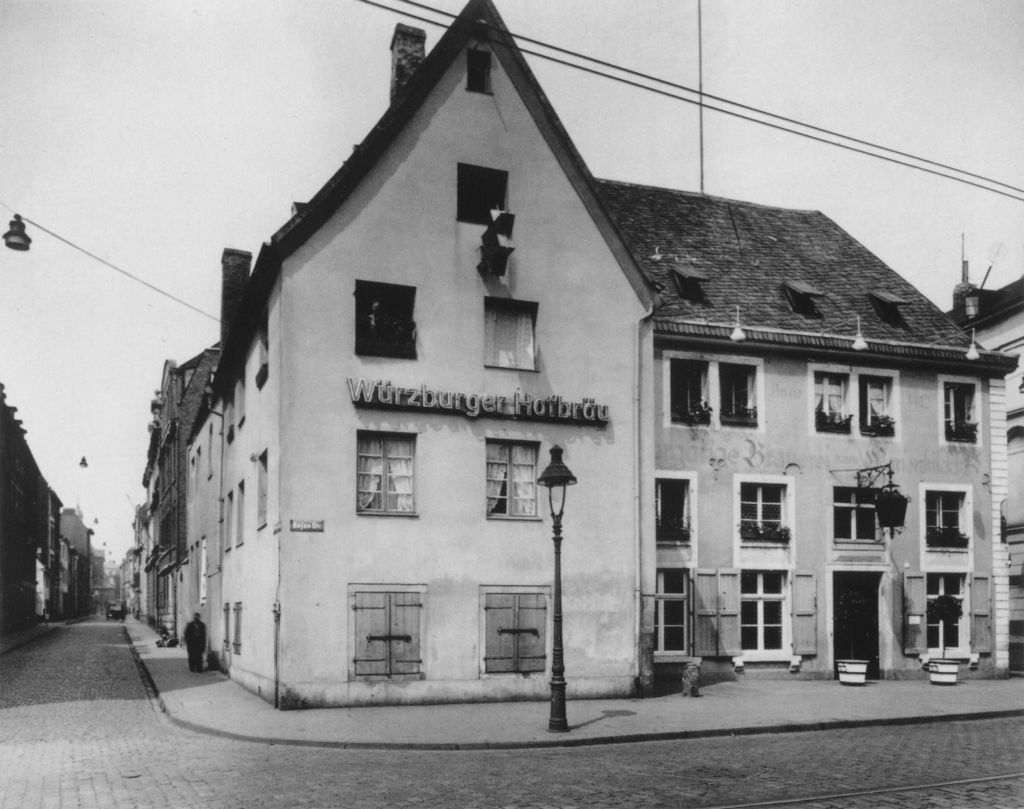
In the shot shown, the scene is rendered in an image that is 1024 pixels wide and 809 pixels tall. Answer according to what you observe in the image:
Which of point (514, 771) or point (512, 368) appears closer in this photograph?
point (514, 771)

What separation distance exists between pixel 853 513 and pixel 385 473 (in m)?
12.4

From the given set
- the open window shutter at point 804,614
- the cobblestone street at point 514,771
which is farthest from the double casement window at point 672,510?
the cobblestone street at point 514,771

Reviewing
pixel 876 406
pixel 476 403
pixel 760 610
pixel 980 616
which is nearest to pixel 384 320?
pixel 476 403

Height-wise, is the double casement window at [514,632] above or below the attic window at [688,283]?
below

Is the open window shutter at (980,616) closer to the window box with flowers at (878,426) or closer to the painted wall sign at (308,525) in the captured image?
the window box with flowers at (878,426)

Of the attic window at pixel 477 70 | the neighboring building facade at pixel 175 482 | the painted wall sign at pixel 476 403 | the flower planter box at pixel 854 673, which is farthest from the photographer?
the neighboring building facade at pixel 175 482

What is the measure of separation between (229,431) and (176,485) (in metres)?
23.3

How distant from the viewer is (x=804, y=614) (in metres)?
25.1

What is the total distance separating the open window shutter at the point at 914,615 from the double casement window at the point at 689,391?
661 centimetres

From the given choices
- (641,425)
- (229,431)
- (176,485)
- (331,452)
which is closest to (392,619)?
(331,452)

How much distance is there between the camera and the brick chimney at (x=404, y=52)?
23828mm

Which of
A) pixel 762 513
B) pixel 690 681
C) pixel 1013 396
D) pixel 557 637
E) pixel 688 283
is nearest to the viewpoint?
pixel 557 637

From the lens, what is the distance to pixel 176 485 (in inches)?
1949

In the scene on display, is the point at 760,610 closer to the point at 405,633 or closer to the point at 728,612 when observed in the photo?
the point at 728,612
